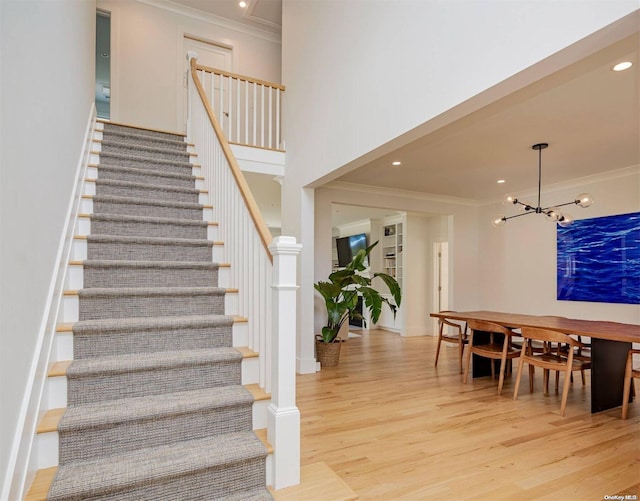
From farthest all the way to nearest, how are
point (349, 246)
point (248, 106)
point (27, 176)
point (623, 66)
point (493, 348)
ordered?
point (349, 246)
point (248, 106)
point (493, 348)
point (623, 66)
point (27, 176)

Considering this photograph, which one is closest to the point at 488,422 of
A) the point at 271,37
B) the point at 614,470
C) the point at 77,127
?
the point at 614,470

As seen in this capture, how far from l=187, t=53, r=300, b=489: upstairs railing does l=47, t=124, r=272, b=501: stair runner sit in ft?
0.43

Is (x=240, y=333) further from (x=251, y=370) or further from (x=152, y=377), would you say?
(x=152, y=377)

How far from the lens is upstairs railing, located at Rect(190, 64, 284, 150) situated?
15.5 feet

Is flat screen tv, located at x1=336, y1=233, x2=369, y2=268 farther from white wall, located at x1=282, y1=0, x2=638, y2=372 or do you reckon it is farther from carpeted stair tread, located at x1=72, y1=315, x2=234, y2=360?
carpeted stair tread, located at x1=72, y1=315, x2=234, y2=360

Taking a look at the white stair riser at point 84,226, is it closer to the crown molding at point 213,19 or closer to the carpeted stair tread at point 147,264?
the carpeted stair tread at point 147,264

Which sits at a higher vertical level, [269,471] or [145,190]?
[145,190]

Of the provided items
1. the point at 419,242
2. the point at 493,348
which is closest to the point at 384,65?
the point at 493,348

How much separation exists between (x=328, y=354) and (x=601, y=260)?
3905 millimetres

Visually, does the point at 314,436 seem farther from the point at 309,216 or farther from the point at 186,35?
the point at 186,35

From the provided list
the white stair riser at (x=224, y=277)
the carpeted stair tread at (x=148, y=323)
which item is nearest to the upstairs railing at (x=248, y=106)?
the white stair riser at (x=224, y=277)

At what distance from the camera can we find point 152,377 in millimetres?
2021

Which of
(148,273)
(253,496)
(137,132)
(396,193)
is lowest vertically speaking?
(253,496)

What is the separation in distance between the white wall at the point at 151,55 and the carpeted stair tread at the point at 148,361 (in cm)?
487
